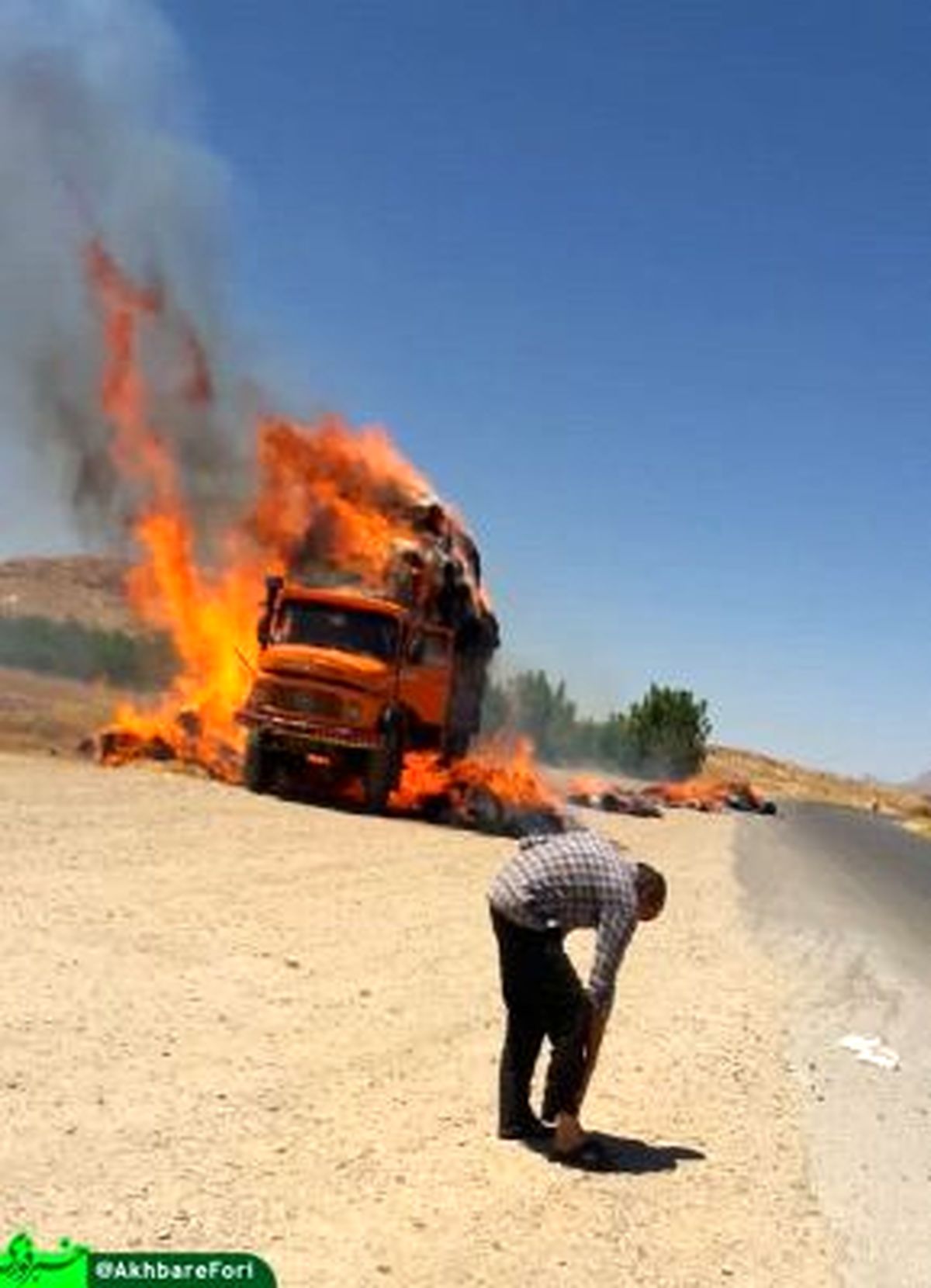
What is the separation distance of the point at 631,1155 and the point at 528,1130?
20.0 inches

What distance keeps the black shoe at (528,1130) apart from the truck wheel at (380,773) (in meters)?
18.5

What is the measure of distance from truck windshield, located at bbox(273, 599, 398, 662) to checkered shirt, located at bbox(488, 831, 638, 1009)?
19.0 meters

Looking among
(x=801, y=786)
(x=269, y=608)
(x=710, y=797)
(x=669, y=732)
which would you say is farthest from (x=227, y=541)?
(x=801, y=786)

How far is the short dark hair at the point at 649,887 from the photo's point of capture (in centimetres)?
805

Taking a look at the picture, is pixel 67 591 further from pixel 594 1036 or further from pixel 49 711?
pixel 594 1036

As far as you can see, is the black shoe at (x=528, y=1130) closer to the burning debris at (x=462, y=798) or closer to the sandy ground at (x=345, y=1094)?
the sandy ground at (x=345, y=1094)

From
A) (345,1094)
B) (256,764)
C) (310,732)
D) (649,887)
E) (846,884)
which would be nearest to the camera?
(649,887)

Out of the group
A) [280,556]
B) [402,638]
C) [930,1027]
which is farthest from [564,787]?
[930,1027]

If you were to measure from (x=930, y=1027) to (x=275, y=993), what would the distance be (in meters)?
5.99

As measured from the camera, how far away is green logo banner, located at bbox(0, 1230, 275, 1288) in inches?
145

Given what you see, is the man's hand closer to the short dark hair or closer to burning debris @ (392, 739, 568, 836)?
the short dark hair

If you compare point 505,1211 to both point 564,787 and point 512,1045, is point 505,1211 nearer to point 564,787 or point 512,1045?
point 512,1045

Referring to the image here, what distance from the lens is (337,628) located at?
27.3m

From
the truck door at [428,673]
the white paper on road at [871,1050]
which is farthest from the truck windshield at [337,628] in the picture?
the white paper on road at [871,1050]
